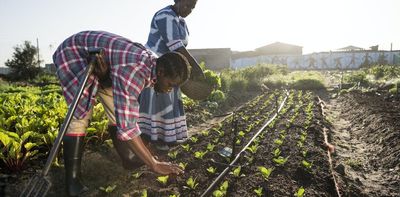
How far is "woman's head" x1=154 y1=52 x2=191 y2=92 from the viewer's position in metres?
2.15

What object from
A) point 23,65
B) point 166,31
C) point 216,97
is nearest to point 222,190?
point 166,31

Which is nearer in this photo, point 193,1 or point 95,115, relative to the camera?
point 193,1

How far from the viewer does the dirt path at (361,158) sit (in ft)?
10.7

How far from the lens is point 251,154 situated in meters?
3.88

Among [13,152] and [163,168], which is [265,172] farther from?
[13,152]

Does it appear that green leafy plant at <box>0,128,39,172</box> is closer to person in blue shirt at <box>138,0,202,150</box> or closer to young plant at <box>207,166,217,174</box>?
person in blue shirt at <box>138,0,202,150</box>

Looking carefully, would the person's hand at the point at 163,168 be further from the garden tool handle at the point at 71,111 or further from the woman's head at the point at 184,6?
the woman's head at the point at 184,6

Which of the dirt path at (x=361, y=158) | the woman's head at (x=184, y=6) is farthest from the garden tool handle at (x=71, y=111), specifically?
the dirt path at (x=361, y=158)

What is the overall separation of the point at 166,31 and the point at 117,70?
130 cm

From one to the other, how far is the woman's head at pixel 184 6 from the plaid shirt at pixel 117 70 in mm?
1262

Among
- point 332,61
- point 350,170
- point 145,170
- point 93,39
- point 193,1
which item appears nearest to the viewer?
point 93,39

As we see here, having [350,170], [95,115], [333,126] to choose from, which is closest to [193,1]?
[95,115]

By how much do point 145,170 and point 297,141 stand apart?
2.27 m

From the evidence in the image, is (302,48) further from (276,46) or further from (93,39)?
(93,39)
